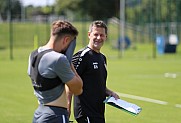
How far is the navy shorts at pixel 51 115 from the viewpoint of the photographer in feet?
16.6

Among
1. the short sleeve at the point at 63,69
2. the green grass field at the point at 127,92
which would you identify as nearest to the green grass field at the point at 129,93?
the green grass field at the point at 127,92

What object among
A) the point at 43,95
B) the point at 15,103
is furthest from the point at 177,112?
the point at 43,95

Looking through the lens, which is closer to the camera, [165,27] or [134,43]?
[165,27]

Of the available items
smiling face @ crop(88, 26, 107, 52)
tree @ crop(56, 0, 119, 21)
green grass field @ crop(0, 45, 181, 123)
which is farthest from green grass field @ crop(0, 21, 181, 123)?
tree @ crop(56, 0, 119, 21)

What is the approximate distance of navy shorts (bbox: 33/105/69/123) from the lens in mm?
5066

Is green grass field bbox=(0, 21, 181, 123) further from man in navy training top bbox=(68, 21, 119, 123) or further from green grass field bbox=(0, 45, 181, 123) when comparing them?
man in navy training top bbox=(68, 21, 119, 123)

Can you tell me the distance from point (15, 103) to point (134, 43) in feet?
147

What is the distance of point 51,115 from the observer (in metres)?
5.07

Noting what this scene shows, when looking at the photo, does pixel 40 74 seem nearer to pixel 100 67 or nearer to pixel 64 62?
pixel 64 62

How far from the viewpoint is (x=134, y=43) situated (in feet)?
190

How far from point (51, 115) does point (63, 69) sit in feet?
1.70

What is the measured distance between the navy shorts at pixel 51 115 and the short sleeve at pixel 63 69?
0.34 metres

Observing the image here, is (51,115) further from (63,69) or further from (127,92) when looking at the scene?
(127,92)

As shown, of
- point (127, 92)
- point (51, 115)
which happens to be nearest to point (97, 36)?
point (51, 115)
